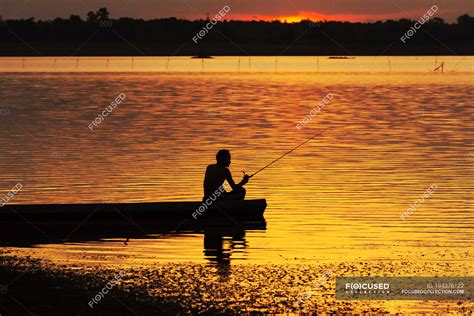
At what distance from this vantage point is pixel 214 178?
22.0 m

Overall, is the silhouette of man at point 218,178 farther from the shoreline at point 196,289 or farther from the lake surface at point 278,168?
the shoreline at point 196,289

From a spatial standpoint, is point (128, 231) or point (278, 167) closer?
point (128, 231)

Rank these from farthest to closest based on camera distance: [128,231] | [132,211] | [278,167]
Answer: [278,167] → [132,211] → [128,231]

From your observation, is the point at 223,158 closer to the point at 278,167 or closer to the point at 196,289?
the point at 196,289

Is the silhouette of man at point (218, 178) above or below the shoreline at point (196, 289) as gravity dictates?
above

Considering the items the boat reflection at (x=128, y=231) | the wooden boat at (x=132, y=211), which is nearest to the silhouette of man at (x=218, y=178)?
the wooden boat at (x=132, y=211)

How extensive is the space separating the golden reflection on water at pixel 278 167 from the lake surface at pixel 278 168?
0.06m

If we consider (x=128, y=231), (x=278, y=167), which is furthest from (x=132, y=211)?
(x=278, y=167)

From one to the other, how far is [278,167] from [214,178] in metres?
11.2

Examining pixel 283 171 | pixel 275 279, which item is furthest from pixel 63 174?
pixel 275 279

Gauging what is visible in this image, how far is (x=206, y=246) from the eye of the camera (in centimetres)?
1964

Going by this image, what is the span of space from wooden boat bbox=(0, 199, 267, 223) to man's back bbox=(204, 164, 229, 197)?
46 centimetres

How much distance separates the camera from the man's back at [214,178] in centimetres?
2198

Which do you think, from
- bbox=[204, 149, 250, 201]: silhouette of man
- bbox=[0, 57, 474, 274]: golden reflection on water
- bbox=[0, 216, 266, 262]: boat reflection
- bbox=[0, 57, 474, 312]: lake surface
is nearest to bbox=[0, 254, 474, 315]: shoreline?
bbox=[0, 57, 474, 312]: lake surface
